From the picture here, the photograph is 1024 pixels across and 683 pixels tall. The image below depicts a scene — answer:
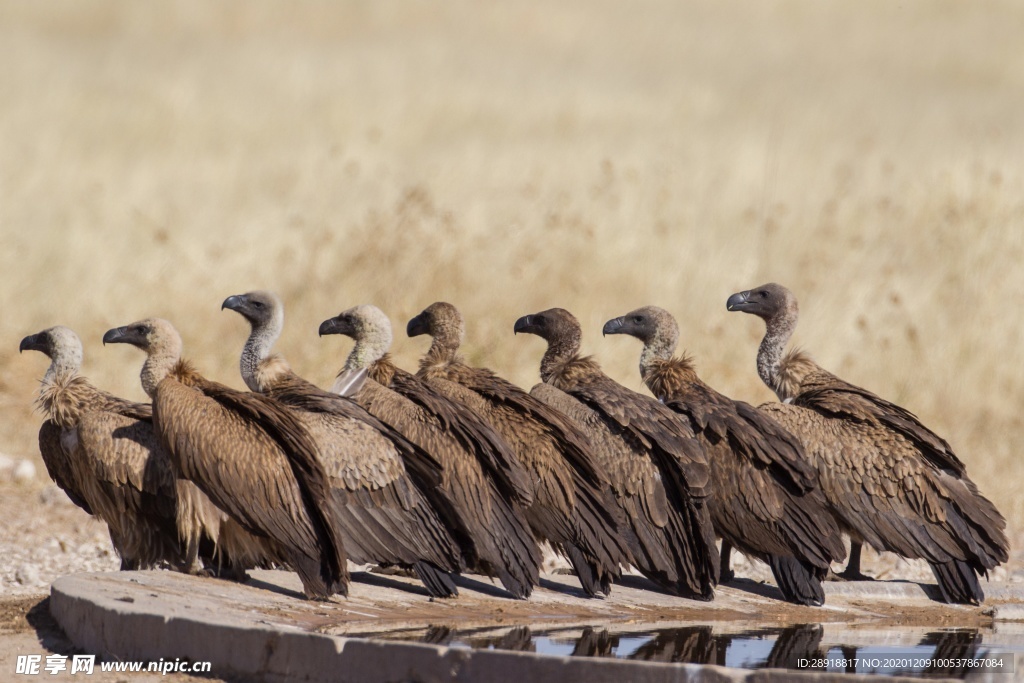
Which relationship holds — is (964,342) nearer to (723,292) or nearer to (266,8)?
(723,292)

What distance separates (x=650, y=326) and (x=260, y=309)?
244cm

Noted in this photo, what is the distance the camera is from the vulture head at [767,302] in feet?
33.4

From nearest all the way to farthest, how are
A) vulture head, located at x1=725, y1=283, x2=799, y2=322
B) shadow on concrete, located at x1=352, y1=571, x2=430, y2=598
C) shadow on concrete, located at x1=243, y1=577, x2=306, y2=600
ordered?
shadow on concrete, located at x1=243, y1=577, x2=306, y2=600 < shadow on concrete, located at x1=352, y1=571, x2=430, y2=598 < vulture head, located at x1=725, y1=283, x2=799, y2=322

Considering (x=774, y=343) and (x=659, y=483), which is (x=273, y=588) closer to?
(x=659, y=483)

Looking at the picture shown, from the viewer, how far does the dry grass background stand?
14.7 m

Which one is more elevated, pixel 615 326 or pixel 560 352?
pixel 615 326

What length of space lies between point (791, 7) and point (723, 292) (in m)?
21.8

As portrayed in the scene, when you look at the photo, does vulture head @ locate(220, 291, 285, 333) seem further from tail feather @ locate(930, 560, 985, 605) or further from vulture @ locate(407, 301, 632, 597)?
tail feather @ locate(930, 560, 985, 605)

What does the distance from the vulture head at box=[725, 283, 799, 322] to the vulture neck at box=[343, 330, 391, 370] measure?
→ 2.38 m

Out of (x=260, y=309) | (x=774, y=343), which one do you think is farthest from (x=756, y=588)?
(x=260, y=309)

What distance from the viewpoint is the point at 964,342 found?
1548 centimetres

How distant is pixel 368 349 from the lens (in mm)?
9320

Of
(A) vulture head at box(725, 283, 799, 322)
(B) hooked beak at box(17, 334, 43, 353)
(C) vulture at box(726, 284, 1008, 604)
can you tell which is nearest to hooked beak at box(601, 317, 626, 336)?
(A) vulture head at box(725, 283, 799, 322)

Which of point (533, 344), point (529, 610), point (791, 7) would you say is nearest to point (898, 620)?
point (529, 610)
